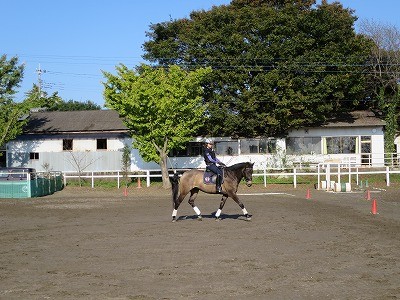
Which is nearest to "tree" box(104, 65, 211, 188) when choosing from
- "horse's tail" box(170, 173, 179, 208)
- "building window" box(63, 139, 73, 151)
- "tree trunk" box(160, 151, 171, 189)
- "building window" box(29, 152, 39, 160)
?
"tree trunk" box(160, 151, 171, 189)

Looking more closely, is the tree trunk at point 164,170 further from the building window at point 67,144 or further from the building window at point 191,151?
the building window at point 67,144

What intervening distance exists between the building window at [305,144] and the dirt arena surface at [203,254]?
2360 cm

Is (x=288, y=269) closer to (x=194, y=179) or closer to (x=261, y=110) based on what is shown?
(x=194, y=179)

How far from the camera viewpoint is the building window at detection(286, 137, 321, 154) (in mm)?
46625

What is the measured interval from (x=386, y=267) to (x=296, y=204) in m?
14.7

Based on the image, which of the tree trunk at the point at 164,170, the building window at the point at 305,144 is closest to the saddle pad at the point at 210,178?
the tree trunk at the point at 164,170

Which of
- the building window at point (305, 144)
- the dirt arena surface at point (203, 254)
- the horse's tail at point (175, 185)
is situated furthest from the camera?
A: the building window at point (305, 144)

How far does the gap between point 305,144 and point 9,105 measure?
24.6 metres

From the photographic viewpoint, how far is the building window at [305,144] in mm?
46625

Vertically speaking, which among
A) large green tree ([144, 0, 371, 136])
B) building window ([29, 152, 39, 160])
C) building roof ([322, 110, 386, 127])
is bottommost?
building window ([29, 152, 39, 160])

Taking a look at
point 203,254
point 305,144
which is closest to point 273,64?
point 305,144

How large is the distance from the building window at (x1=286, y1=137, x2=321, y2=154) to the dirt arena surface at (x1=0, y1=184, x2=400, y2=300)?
23.6 m

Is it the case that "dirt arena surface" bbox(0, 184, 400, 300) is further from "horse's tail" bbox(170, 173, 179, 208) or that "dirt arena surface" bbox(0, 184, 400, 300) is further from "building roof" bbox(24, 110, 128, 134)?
"building roof" bbox(24, 110, 128, 134)

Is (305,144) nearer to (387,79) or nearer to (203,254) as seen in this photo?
(387,79)
